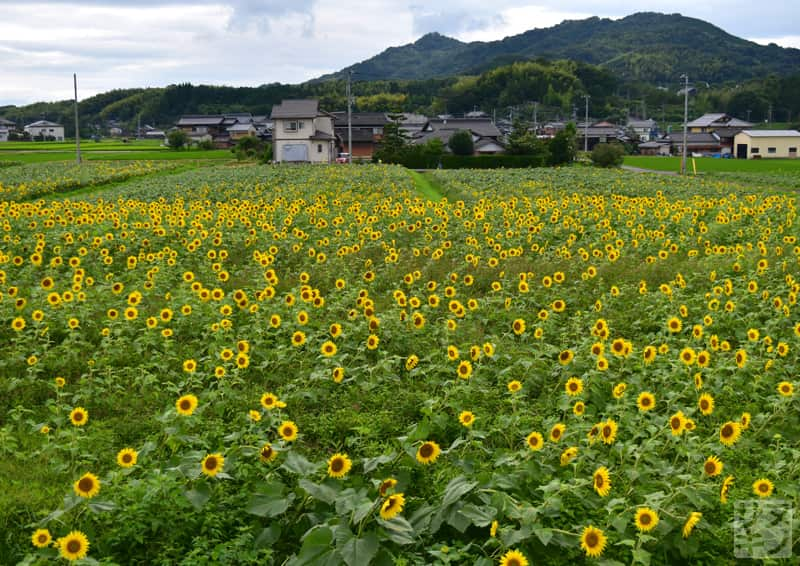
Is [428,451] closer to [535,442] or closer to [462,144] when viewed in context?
[535,442]

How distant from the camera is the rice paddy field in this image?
11.9 ft

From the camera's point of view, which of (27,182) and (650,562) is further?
(27,182)

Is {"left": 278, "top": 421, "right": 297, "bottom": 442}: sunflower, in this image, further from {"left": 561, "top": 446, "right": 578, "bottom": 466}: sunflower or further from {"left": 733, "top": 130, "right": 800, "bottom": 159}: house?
{"left": 733, "top": 130, "right": 800, "bottom": 159}: house

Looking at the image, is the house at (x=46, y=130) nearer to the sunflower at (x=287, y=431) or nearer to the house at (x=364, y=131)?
the house at (x=364, y=131)

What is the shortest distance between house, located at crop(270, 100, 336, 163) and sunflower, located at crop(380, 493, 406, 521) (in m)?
56.4

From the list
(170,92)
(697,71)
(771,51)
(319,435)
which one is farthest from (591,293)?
(771,51)

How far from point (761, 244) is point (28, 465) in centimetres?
1040

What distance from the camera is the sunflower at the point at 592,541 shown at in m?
3.27

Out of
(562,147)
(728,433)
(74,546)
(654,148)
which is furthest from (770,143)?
(74,546)

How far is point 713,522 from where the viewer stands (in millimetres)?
4016

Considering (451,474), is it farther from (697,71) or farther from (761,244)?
(697,71)

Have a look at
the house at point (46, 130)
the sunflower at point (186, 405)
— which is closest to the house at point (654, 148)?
the house at point (46, 130)

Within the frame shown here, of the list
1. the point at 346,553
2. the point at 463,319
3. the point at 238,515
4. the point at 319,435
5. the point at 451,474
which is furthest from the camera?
the point at 463,319
